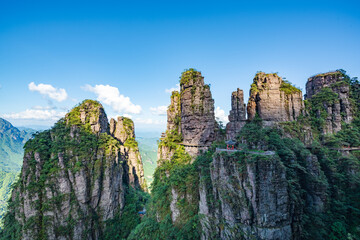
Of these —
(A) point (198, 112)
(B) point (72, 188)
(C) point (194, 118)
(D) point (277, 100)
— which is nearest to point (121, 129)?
(B) point (72, 188)

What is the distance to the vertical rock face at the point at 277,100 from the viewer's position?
24.8 m

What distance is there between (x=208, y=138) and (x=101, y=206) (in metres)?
24.9

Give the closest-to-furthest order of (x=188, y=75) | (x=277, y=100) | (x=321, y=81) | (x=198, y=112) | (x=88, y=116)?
(x=277, y=100), (x=198, y=112), (x=188, y=75), (x=321, y=81), (x=88, y=116)

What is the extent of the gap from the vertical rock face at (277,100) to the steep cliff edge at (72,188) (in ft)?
99.4

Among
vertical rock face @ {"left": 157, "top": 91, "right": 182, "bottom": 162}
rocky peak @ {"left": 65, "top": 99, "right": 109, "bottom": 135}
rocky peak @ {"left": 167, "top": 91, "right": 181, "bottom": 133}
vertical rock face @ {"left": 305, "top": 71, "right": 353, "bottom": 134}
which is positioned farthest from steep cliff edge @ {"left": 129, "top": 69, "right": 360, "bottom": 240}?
rocky peak @ {"left": 65, "top": 99, "right": 109, "bottom": 135}

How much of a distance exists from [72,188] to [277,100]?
38059mm

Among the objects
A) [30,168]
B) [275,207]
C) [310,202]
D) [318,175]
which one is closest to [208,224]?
[275,207]

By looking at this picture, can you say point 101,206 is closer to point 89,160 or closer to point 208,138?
point 89,160

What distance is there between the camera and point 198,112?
2730 centimetres

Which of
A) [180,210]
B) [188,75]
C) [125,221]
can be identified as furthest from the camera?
[125,221]

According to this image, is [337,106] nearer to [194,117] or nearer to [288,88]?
[288,88]

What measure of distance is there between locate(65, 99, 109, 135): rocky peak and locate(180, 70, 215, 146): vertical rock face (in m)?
21.6

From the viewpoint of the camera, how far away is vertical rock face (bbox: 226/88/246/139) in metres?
27.0

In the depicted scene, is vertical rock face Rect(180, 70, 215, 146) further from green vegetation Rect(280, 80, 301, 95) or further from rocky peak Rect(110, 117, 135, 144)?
rocky peak Rect(110, 117, 135, 144)
